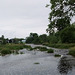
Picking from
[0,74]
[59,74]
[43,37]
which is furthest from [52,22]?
[43,37]

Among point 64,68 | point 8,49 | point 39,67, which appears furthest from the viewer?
point 8,49

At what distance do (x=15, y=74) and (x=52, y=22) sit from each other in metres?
11.7

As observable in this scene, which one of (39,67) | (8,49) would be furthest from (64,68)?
(8,49)

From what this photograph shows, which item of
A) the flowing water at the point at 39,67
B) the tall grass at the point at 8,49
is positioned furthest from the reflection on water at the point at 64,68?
the tall grass at the point at 8,49

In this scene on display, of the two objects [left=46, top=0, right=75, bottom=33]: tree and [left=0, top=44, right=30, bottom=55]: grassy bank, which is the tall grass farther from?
[left=46, top=0, right=75, bottom=33]: tree

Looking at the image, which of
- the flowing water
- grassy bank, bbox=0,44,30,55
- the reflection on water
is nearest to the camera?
the reflection on water

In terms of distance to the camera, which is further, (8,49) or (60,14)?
(8,49)

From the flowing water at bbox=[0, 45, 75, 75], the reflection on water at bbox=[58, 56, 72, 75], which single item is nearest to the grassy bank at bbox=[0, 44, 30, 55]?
the flowing water at bbox=[0, 45, 75, 75]

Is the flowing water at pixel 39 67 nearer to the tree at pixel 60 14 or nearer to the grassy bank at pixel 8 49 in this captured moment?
the tree at pixel 60 14


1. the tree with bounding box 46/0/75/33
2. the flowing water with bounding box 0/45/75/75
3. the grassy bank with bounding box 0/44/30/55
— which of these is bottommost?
the flowing water with bounding box 0/45/75/75

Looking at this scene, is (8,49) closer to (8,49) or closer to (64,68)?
(8,49)

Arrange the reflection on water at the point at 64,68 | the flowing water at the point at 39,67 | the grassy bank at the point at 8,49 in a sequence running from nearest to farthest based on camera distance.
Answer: the reflection on water at the point at 64,68 → the flowing water at the point at 39,67 → the grassy bank at the point at 8,49

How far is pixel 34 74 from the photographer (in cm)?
1639

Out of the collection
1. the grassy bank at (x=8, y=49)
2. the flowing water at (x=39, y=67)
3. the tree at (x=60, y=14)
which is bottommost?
the flowing water at (x=39, y=67)
